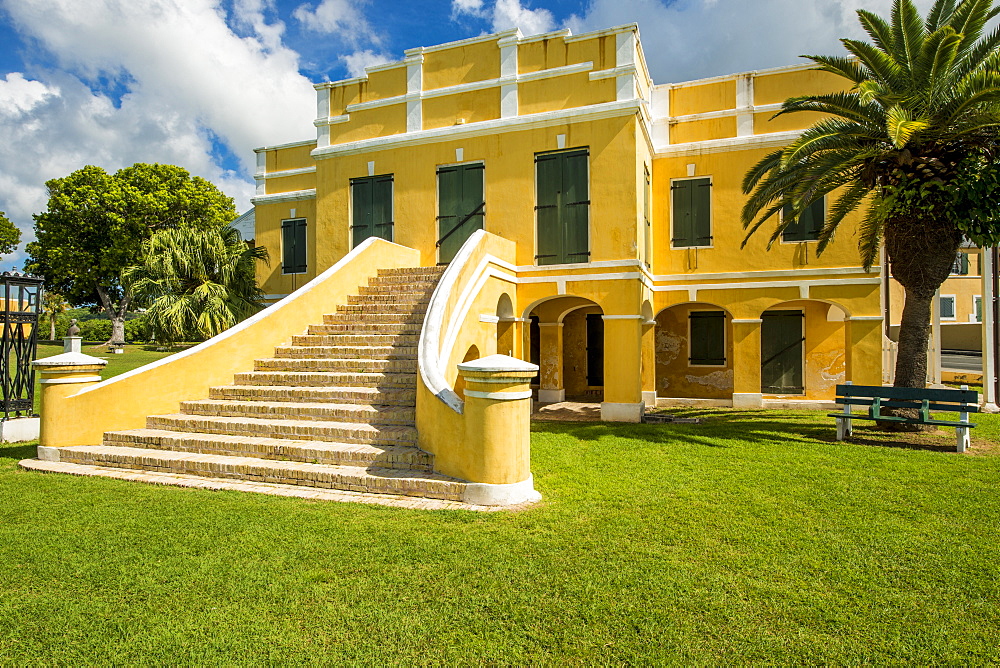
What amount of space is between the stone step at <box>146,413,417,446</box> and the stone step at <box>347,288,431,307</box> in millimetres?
3426

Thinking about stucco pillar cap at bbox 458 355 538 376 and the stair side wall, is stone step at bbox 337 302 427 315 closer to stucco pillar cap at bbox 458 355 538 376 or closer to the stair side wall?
the stair side wall

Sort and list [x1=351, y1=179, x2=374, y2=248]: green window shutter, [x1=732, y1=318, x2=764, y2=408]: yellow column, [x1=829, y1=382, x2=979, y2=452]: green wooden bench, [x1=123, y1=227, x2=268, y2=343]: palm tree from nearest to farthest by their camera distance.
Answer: [x1=829, y1=382, x2=979, y2=452]: green wooden bench
[x1=351, y1=179, x2=374, y2=248]: green window shutter
[x1=732, y1=318, x2=764, y2=408]: yellow column
[x1=123, y1=227, x2=268, y2=343]: palm tree

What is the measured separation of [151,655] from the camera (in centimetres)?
319

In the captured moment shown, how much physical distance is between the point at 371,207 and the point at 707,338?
376 inches

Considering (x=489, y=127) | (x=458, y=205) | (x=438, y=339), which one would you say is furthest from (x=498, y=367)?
(x=489, y=127)

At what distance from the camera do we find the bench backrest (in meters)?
8.72

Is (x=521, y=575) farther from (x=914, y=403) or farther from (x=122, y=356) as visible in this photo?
(x=122, y=356)

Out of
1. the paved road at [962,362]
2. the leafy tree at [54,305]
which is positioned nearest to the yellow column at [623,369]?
the paved road at [962,362]

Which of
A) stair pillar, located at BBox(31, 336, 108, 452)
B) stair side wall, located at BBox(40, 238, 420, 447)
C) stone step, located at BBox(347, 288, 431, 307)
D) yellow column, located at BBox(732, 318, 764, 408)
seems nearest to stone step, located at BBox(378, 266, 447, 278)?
stair side wall, located at BBox(40, 238, 420, 447)

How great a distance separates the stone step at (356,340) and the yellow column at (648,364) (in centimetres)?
707

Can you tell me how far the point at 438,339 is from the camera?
7.98 meters

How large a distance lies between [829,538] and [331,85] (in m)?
14.0

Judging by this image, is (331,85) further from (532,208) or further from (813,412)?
(813,412)

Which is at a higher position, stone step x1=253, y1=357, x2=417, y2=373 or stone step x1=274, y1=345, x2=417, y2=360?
stone step x1=274, y1=345, x2=417, y2=360
